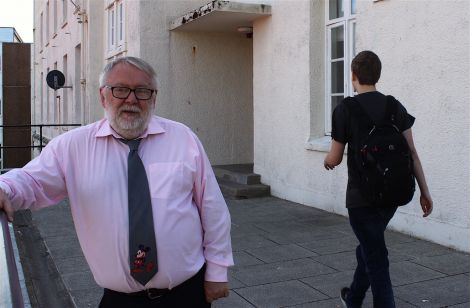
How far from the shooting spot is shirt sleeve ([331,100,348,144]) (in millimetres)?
3623

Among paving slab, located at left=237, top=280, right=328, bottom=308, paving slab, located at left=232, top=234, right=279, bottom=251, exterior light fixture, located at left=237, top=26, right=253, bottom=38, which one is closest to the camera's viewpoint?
paving slab, located at left=237, top=280, right=328, bottom=308

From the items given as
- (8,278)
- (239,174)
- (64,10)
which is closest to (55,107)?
(64,10)

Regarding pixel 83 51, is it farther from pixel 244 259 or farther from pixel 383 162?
pixel 383 162

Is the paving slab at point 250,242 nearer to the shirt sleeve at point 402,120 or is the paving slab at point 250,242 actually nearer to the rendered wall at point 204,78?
the shirt sleeve at point 402,120

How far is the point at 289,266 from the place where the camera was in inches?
220

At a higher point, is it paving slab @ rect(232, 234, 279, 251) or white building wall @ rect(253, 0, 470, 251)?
white building wall @ rect(253, 0, 470, 251)

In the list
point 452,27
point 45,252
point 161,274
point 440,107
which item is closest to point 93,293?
point 45,252

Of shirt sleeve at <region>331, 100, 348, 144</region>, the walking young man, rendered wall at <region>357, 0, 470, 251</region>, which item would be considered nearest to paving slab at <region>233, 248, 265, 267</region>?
rendered wall at <region>357, 0, 470, 251</region>

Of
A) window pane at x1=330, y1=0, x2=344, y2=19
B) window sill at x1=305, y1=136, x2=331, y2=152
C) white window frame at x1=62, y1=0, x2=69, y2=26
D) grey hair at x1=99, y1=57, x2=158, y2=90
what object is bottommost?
window sill at x1=305, y1=136, x2=331, y2=152

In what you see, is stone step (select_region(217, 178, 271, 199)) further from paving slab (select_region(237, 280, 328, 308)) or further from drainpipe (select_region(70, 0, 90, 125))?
drainpipe (select_region(70, 0, 90, 125))

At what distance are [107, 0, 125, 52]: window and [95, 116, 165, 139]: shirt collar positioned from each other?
10.8 meters

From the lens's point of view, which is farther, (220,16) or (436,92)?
(220,16)

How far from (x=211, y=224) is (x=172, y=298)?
0.36 m

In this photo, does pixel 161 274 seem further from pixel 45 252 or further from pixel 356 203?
pixel 45 252
